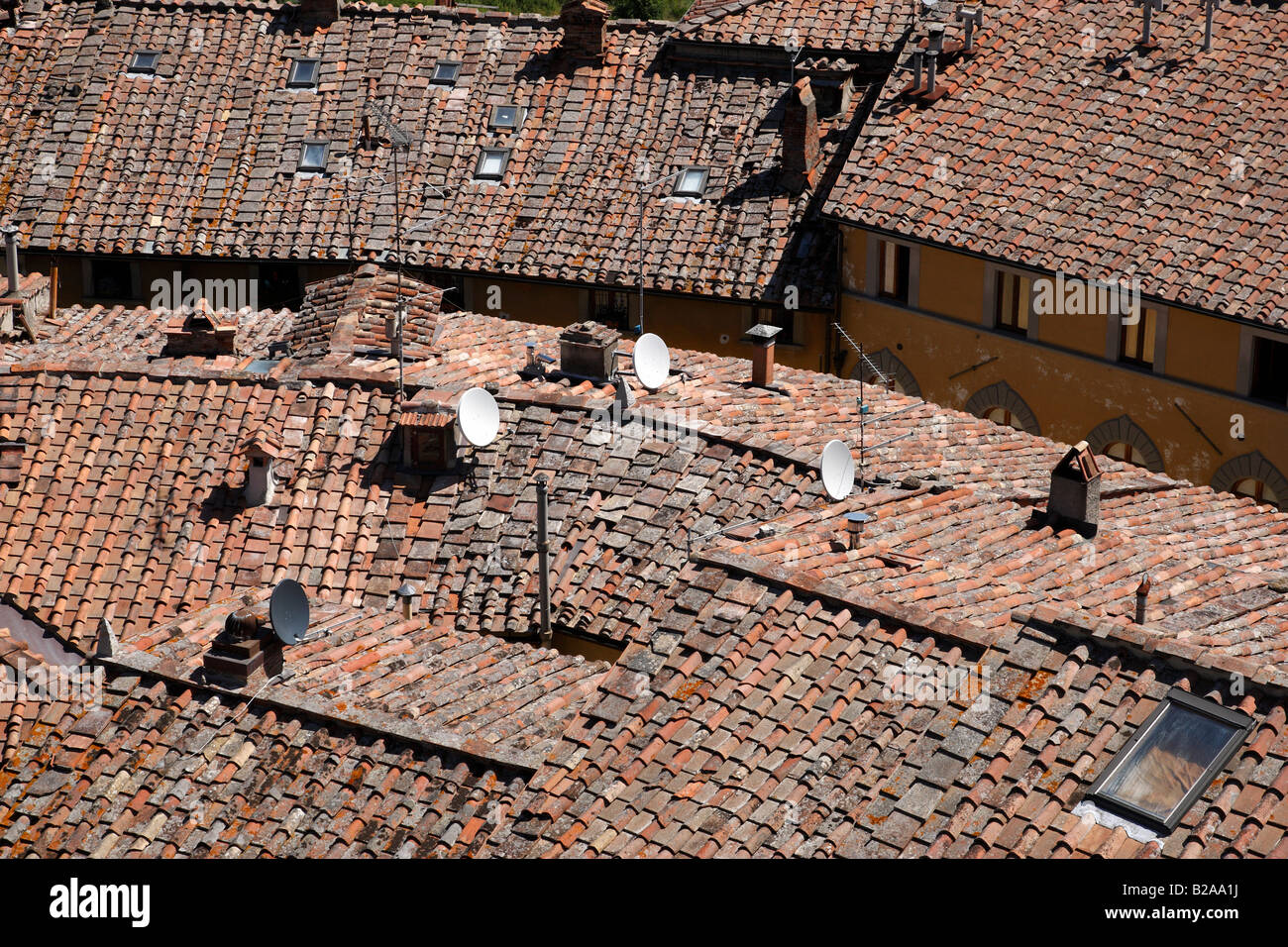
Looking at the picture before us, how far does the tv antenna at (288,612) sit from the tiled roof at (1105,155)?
16194 millimetres

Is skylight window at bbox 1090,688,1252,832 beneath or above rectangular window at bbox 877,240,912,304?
above

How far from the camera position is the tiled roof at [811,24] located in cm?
4062

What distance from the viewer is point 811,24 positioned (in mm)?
41031

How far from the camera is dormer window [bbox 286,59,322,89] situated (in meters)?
42.7

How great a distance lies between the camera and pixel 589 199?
130ft

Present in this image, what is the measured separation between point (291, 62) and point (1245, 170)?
19.7 m

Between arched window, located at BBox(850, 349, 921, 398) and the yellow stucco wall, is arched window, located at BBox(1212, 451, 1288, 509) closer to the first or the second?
the yellow stucco wall

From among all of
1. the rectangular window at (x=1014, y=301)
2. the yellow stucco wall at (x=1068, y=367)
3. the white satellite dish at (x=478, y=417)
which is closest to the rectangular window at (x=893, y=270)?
the yellow stucco wall at (x=1068, y=367)

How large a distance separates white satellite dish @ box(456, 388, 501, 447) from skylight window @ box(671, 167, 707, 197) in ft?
39.4

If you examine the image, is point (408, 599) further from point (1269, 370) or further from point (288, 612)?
point (1269, 370)

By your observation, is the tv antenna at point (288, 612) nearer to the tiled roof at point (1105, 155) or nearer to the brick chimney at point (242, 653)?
the brick chimney at point (242, 653)

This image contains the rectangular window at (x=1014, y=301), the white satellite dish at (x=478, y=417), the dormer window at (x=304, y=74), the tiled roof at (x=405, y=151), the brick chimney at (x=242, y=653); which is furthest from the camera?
the dormer window at (x=304, y=74)

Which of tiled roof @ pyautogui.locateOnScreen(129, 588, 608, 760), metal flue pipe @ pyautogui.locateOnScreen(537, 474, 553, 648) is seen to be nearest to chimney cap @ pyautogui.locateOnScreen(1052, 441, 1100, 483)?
tiled roof @ pyautogui.locateOnScreen(129, 588, 608, 760)
